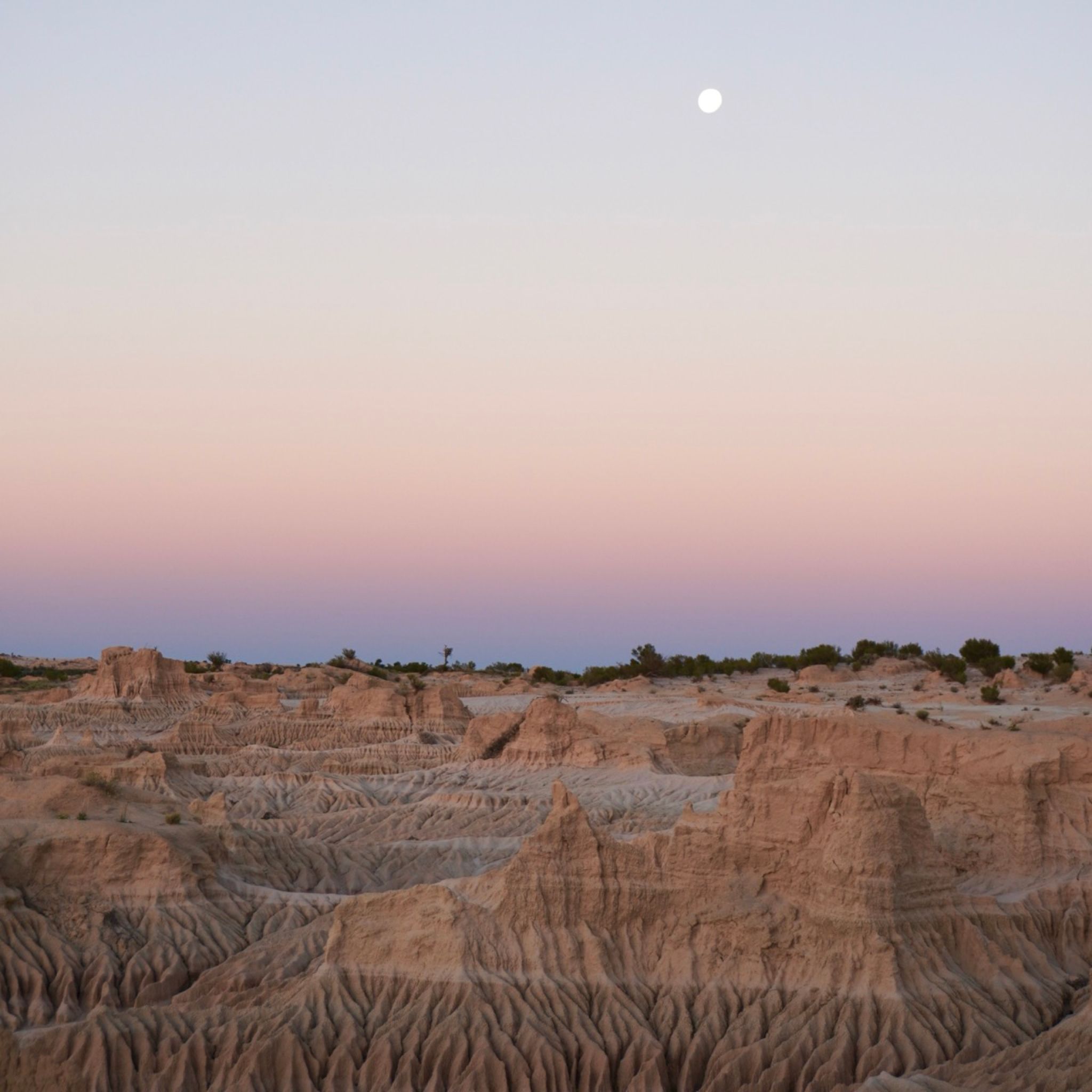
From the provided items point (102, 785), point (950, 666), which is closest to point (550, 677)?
point (950, 666)

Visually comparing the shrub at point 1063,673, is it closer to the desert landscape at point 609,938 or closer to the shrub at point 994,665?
the shrub at point 994,665

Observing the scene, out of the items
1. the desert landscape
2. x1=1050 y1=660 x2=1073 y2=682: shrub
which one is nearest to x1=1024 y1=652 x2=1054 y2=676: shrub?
x1=1050 y1=660 x2=1073 y2=682: shrub

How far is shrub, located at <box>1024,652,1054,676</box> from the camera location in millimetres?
76438

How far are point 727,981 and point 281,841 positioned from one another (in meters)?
19.8

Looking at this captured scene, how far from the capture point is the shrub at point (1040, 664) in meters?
76.4

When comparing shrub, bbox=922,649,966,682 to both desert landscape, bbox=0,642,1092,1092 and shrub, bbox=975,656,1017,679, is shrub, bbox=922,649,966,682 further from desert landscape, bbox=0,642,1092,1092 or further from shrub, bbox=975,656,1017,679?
desert landscape, bbox=0,642,1092,1092

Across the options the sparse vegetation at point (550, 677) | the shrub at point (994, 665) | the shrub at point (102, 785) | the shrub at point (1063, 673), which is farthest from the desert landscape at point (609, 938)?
the sparse vegetation at point (550, 677)

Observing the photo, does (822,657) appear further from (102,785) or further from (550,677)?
(102,785)

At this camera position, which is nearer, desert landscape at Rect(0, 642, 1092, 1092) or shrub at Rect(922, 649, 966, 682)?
desert landscape at Rect(0, 642, 1092, 1092)

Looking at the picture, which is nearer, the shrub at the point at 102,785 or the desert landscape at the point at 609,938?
the desert landscape at the point at 609,938

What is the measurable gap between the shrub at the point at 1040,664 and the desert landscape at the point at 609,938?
1381 inches

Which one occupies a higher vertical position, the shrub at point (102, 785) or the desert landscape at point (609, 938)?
the shrub at point (102, 785)

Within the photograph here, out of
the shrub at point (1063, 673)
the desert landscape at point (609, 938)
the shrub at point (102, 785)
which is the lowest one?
the desert landscape at point (609, 938)

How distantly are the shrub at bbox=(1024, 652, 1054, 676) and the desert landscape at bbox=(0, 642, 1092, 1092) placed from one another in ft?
115
